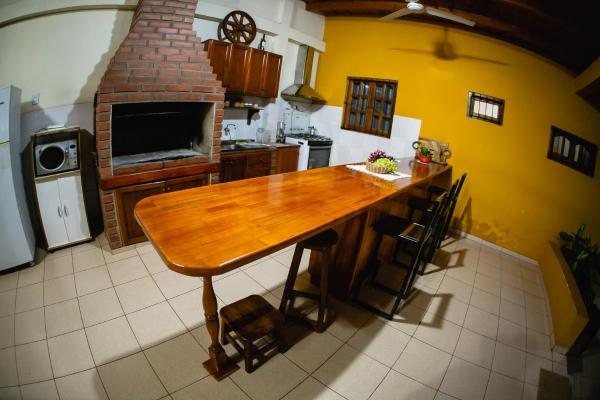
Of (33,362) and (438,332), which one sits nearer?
(33,362)

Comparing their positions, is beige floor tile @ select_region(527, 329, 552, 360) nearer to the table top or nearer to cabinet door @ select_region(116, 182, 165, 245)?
the table top

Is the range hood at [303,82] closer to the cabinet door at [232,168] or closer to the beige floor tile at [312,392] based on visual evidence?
the cabinet door at [232,168]

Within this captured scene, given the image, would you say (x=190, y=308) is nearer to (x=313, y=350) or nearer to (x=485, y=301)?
(x=313, y=350)

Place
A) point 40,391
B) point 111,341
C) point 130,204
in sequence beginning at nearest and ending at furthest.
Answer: point 40,391 < point 111,341 < point 130,204

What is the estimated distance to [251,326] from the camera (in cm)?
183

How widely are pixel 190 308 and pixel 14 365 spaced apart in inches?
42.6

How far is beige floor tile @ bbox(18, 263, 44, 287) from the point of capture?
98.1 inches

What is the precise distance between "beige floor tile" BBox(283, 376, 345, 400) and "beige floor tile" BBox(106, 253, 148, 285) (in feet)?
6.05

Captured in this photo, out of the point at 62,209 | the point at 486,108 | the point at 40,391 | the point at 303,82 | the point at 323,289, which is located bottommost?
the point at 40,391

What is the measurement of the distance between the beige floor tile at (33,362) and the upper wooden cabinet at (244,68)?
12.0ft

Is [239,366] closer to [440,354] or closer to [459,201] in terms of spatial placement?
[440,354]

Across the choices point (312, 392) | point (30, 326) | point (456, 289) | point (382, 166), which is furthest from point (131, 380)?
point (456, 289)

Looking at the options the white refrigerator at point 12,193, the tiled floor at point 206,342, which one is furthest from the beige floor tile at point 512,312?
the white refrigerator at point 12,193

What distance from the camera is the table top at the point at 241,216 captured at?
1.19 metres
